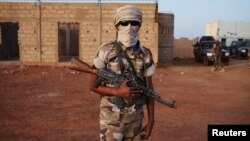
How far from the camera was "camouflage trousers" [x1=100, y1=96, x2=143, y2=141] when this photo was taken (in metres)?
2.83

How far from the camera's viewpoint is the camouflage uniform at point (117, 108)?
2.80m

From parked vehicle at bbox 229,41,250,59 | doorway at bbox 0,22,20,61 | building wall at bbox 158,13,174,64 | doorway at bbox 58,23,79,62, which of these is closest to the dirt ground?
building wall at bbox 158,13,174,64

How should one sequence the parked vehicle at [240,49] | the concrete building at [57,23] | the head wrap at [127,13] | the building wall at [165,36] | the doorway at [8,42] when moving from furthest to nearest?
1. the parked vehicle at [240,49]
2. the doorway at [8,42]
3. the building wall at [165,36]
4. the concrete building at [57,23]
5. the head wrap at [127,13]

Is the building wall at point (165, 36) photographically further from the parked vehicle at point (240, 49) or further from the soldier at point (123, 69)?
the soldier at point (123, 69)

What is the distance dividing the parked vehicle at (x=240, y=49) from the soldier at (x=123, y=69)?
27.5 meters

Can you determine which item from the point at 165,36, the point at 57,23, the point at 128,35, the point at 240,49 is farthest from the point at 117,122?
the point at 240,49

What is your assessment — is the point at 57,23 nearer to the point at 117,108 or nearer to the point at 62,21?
the point at 62,21

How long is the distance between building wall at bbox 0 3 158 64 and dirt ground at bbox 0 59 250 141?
131 inches

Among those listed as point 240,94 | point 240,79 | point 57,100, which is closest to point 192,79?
point 240,79

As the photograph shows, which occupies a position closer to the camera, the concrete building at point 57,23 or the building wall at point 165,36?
the concrete building at point 57,23

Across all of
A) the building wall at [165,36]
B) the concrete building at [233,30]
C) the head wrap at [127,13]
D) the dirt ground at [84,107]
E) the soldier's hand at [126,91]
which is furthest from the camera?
the concrete building at [233,30]

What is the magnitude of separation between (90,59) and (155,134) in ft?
39.6

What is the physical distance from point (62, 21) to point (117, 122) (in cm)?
1554

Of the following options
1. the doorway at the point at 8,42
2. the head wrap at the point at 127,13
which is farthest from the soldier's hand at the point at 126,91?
the doorway at the point at 8,42
